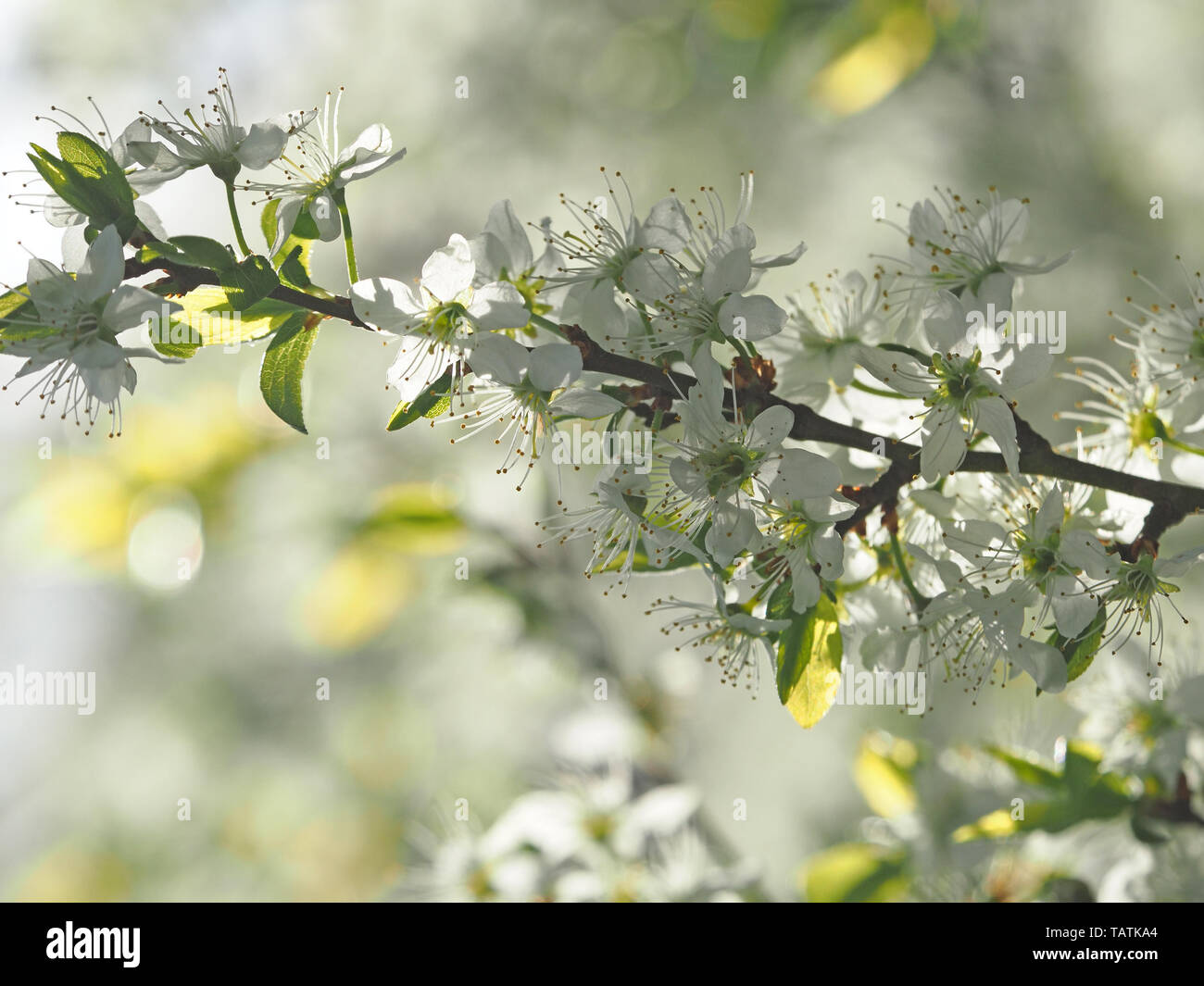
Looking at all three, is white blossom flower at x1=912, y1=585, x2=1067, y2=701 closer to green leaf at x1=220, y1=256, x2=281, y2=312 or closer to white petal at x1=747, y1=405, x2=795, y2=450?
white petal at x1=747, y1=405, x2=795, y2=450

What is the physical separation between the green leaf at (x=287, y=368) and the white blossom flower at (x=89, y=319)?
0.18 ft

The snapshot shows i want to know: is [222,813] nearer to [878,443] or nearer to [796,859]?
[796,859]

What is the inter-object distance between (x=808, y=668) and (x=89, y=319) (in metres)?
0.34

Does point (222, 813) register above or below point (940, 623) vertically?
below

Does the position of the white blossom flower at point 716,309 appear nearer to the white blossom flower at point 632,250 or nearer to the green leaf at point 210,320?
the white blossom flower at point 632,250

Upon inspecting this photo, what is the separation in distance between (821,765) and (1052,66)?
4.20 ft

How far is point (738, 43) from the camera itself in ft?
4.52

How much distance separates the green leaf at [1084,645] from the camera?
406 millimetres

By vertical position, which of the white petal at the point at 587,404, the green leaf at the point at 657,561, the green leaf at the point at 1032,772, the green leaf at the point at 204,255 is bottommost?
the green leaf at the point at 1032,772

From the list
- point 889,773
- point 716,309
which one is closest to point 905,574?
point 716,309

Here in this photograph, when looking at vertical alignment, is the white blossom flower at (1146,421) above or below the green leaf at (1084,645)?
above

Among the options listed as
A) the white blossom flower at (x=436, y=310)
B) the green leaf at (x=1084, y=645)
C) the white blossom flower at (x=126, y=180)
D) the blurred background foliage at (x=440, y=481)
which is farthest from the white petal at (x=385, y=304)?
the blurred background foliage at (x=440, y=481)

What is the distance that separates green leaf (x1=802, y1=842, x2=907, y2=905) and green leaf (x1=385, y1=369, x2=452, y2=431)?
49 cm
